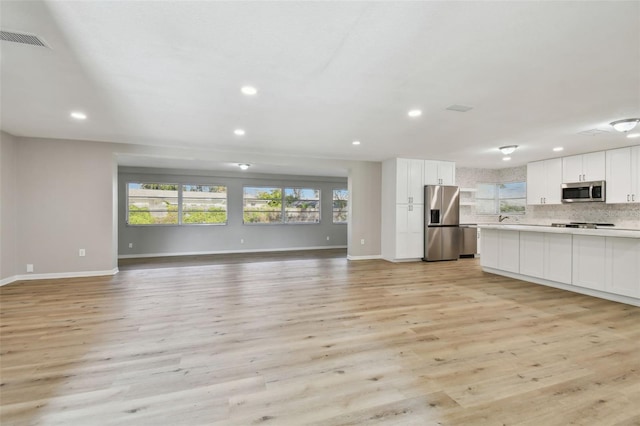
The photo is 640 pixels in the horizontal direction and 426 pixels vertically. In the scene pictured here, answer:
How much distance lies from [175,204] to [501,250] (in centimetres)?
836

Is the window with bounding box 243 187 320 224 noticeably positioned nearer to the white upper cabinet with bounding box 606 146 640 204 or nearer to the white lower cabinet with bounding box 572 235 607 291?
the white lower cabinet with bounding box 572 235 607 291

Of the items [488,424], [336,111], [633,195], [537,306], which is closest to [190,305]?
[336,111]

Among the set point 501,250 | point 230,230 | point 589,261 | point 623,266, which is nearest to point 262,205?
point 230,230

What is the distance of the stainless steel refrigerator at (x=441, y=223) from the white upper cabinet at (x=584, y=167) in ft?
7.71

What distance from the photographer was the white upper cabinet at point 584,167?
19.6ft

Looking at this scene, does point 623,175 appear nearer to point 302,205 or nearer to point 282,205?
point 302,205

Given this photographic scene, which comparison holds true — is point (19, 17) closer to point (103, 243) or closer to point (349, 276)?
point (103, 243)

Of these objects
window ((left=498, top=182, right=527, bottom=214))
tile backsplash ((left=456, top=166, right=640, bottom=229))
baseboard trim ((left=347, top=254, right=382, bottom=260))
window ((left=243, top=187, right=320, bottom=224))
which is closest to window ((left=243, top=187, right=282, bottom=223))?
window ((left=243, top=187, right=320, bottom=224))

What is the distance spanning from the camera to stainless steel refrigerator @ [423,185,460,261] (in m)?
7.06

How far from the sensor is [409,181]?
7.00 meters

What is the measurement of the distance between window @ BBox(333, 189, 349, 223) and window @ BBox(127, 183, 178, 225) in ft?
16.7

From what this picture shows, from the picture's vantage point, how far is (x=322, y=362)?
231cm

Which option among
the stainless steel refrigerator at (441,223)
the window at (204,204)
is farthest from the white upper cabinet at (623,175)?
the window at (204,204)

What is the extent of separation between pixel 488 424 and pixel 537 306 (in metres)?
2.76
